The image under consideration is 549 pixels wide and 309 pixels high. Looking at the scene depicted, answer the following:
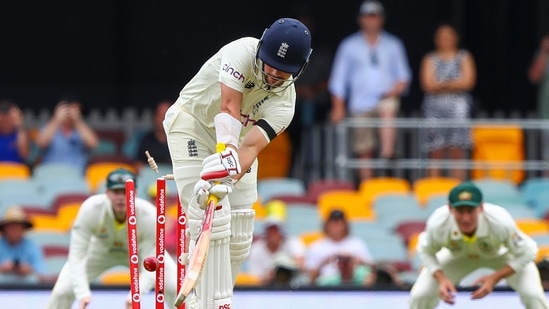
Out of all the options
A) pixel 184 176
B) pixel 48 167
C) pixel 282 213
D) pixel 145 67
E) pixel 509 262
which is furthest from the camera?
pixel 145 67

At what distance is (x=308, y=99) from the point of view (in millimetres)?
15844

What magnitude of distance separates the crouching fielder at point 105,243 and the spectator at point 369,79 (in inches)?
169

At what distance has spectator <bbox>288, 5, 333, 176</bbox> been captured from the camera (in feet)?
51.4

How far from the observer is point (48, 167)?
1457 centimetres

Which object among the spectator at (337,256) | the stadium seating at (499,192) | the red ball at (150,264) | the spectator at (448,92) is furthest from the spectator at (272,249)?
the red ball at (150,264)

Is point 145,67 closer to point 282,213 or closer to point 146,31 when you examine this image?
point 146,31

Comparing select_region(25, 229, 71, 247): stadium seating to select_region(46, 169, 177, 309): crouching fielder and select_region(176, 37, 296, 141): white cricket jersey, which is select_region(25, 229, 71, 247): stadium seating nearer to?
select_region(46, 169, 177, 309): crouching fielder

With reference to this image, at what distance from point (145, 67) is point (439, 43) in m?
3.89

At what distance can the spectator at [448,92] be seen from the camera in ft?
48.0

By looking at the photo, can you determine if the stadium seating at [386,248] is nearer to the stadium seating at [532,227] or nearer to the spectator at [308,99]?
the stadium seating at [532,227]

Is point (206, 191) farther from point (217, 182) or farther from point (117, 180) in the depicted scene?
point (117, 180)

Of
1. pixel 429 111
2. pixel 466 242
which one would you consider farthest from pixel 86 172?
pixel 466 242

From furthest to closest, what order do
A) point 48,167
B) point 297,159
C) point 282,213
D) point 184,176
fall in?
point 297,159 < point 48,167 < point 282,213 < point 184,176

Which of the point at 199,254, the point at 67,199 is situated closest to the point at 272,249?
the point at 67,199
